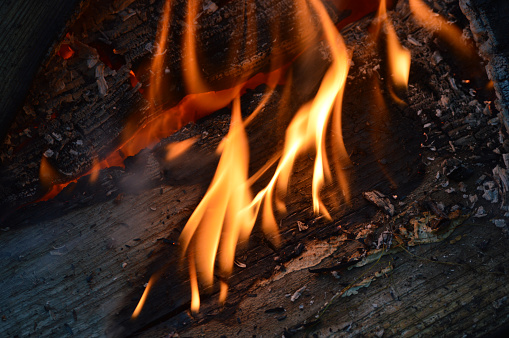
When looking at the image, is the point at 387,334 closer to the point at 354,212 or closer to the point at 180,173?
the point at 354,212

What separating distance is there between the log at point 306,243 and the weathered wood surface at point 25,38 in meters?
0.63

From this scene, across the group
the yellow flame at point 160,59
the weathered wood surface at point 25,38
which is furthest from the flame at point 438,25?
the weathered wood surface at point 25,38

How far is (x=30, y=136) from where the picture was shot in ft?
7.30

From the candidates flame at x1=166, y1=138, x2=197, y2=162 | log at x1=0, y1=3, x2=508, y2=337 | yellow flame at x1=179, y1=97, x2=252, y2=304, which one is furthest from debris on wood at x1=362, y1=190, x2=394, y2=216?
flame at x1=166, y1=138, x2=197, y2=162

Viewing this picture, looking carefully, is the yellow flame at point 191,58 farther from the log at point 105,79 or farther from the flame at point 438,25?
the flame at point 438,25

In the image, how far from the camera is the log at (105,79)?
2.19 metres

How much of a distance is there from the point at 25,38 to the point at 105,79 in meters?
0.44

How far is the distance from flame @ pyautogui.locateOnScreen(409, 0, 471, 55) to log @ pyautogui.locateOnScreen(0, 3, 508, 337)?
63 millimetres

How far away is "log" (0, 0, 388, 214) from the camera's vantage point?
7.20ft

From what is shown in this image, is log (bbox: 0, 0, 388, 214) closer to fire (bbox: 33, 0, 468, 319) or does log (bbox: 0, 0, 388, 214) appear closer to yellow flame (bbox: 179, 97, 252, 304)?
fire (bbox: 33, 0, 468, 319)

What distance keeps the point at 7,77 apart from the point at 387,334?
2269 mm

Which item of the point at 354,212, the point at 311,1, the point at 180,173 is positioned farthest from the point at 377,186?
the point at 311,1

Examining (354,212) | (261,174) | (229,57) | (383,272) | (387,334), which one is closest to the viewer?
(387,334)

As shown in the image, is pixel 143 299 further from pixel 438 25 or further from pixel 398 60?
pixel 438 25
